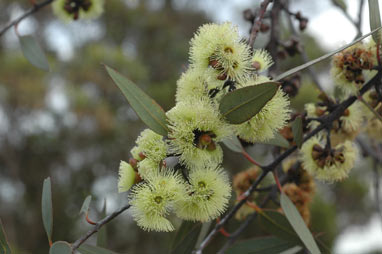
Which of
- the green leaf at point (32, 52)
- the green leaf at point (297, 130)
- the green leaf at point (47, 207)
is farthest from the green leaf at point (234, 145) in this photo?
the green leaf at point (32, 52)

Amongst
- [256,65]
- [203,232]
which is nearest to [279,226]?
[203,232]

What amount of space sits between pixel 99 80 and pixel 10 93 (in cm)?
114

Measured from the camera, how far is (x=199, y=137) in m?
0.56

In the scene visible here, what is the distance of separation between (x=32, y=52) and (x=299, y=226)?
814 mm

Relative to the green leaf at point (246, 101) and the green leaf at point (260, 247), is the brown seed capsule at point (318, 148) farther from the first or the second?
the green leaf at point (246, 101)

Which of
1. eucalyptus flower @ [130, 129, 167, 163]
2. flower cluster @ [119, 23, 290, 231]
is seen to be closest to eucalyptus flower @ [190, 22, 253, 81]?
flower cluster @ [119, 23, 290, 231]

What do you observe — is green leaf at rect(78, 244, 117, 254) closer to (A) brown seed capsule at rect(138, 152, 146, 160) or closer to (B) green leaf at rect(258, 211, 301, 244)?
(A) brown seed capsule at rect(138, 152, 146, 160)

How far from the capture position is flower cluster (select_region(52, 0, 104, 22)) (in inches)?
43.5

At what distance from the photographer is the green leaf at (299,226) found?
607mm

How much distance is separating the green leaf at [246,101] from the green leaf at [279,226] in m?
0.38

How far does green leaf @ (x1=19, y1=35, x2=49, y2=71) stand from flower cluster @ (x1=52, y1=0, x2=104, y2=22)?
0.37 feet

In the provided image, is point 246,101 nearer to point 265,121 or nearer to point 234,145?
point 265,121

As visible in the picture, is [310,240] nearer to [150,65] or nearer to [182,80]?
[182,80]

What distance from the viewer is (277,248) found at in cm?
82
